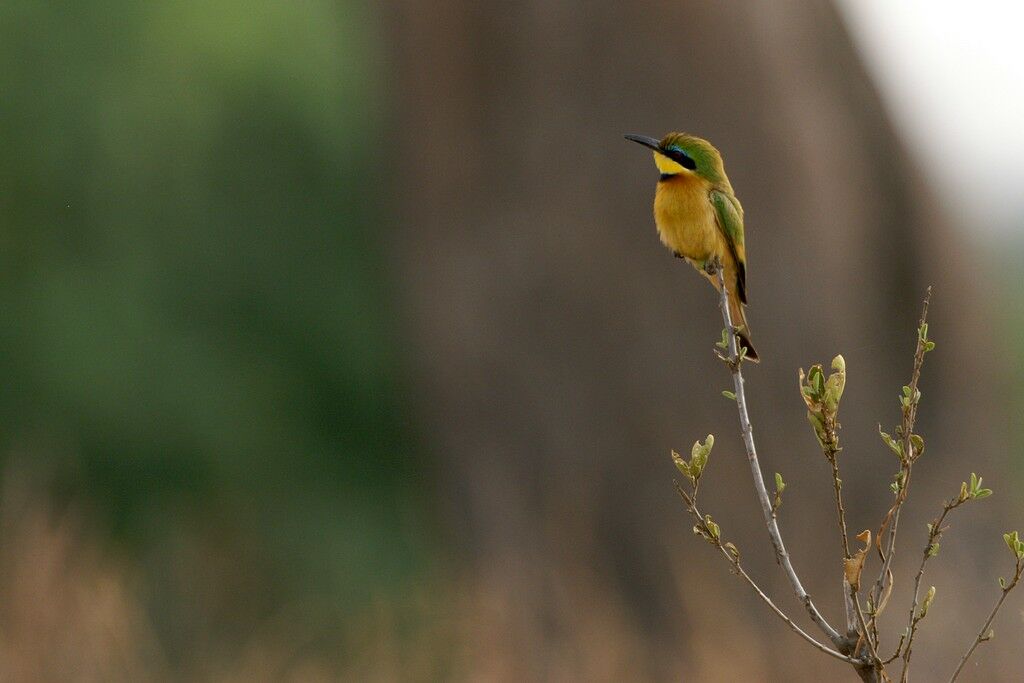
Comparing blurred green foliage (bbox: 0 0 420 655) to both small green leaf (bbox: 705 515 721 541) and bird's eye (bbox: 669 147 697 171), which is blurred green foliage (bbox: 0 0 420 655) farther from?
small green leaf (bbox: 705 515 721 541)

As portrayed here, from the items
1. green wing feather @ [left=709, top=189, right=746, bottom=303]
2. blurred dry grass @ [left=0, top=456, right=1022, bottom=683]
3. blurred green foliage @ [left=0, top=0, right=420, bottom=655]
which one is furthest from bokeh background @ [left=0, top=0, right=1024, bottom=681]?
blurred green foliage @ [left=0, top=0, right=420, bottom=655]

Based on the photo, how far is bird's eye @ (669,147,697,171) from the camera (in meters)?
1.46

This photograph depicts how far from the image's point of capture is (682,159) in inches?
58.9

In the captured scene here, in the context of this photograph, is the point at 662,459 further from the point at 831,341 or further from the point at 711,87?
the point at 711,87

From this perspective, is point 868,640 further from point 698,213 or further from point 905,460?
point 698,213

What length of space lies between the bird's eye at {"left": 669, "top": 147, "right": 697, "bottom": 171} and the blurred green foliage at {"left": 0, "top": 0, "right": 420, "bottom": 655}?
8.69 meters

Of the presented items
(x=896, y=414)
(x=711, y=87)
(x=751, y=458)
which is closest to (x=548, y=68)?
(x=711, y=87)

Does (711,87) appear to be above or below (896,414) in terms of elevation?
above

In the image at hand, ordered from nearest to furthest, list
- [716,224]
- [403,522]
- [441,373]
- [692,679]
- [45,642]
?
1. [716,224]
2. [45,642]
3. [692,679]
4. [441,373]
5. [403,522]

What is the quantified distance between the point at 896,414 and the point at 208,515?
14.3 feet

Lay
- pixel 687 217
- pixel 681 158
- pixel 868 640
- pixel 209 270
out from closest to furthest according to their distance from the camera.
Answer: pixel 868 640, pixel 681 158, pixel 687 217, pixel 209 270

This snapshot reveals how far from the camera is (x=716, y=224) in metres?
1.62

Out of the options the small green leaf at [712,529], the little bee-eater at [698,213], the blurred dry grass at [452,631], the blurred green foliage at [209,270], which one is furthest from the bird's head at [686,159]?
the blurred green foliage at [209,270]

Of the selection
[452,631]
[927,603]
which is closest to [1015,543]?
[927,603]
